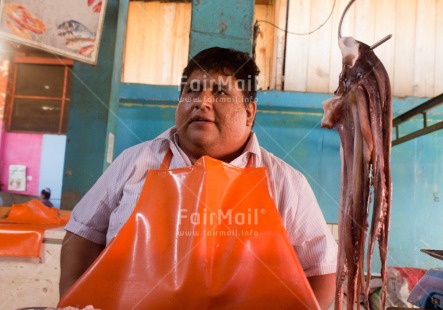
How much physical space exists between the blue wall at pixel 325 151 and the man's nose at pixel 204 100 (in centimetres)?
307

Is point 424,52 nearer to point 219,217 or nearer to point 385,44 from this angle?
point 385,44

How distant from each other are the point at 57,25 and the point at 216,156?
2237mm

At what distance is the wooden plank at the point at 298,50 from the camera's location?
4.95 meters

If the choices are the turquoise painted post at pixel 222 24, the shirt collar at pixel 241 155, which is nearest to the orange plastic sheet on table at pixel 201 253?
the shirt collar at pixel 241 155

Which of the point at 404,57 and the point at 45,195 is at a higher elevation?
the point at 404,57

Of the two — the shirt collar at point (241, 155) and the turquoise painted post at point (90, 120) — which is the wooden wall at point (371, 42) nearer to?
the turquoise painted post at point (90, 120)

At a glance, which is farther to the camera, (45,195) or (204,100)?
(45,195)

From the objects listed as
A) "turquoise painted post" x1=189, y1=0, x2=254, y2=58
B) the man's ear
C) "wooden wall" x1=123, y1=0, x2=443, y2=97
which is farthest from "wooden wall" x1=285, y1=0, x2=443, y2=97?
the man's ear

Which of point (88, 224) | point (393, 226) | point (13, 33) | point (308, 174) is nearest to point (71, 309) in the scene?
point (88, 224)

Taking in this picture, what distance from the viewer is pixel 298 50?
4977mm

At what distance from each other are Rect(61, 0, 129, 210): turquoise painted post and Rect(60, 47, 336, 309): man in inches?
84.9

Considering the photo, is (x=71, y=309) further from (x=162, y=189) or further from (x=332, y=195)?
(x=332, y=195)

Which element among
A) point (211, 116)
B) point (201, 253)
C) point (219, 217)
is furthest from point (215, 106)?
point (201, 253)

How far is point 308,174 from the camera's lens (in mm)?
4703
